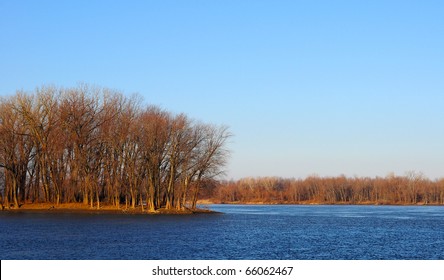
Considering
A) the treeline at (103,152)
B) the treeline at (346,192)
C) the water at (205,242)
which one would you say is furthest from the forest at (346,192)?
the water at (205,242)

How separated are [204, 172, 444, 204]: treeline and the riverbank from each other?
85.4 m

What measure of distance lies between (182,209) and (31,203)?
21241mm

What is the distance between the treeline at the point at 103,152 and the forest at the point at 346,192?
270ft

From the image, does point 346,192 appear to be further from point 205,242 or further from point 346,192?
point 205,242

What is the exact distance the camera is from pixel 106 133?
249 feet

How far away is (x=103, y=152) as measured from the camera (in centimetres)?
8038

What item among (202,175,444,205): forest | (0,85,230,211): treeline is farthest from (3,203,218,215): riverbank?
(202,175,444,205): forest

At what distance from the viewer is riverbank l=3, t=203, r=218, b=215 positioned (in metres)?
75.6

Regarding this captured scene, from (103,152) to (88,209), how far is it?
24.4 feet

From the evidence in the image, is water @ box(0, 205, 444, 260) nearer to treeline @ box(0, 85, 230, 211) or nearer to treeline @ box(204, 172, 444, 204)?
treeline @ box(0, 85, 230, 211)

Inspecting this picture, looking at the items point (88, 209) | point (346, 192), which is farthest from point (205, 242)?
point (346, 192)

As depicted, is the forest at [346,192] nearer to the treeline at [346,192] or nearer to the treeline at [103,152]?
the treeline at [346,192]

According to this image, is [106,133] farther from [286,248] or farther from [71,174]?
[286,248]

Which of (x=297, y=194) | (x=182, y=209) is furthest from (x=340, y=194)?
(x=182, y=209)
